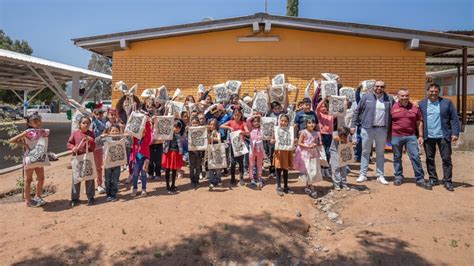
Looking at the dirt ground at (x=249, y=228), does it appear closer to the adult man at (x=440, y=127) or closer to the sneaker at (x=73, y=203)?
the sneaker at (x=73, y=203)

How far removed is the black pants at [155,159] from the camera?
663cm

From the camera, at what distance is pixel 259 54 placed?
1027cm

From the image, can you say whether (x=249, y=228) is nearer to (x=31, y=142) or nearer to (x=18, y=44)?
(x=31, y=142)

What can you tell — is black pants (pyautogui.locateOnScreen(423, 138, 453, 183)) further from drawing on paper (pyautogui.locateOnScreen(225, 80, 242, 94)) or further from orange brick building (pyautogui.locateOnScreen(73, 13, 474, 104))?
drawing on paper (pyautogui.locateOnScreen(225, 80, 242, 94))

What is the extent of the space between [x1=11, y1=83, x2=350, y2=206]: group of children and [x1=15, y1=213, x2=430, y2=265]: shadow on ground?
63.0 inches

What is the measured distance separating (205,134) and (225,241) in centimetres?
241

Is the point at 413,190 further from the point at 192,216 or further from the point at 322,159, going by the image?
the point at 192,216

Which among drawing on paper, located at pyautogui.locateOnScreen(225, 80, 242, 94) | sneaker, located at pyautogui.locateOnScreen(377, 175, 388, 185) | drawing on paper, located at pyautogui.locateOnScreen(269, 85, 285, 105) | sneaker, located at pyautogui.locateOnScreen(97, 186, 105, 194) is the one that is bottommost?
sneaker, located at pyautogui.locateOnScreen(97, 186, 105, 194)

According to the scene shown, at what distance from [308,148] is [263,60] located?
497 centimetres

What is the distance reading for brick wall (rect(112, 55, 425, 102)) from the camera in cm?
1001

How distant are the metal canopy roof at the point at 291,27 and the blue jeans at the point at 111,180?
552cm

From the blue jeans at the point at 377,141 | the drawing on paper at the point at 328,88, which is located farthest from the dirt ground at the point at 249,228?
the drawing on paper at the point at 328,88

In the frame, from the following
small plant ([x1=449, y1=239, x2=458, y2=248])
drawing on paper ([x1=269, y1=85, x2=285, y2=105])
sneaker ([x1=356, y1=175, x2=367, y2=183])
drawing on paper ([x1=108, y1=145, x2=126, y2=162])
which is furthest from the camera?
drawing on paper ([x1=269, y1=85, x2=285, y2=105])

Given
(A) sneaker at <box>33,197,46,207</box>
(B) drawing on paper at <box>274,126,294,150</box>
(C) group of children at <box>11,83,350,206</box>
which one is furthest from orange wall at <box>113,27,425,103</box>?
(A) sneaker at <box>33,197,46,207</box>
